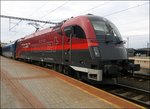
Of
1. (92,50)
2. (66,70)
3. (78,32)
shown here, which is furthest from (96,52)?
(66,70)

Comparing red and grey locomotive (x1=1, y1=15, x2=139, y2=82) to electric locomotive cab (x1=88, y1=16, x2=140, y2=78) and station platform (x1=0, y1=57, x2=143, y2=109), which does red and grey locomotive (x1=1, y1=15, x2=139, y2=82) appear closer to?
electric locomotive cab (x1=88, y1=16, x2=140, y2=78)

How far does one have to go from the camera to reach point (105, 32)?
11.5 metres

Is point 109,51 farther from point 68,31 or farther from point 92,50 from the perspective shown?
point 68,31

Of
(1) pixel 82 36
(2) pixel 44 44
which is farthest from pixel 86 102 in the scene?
(2) pixel 44 44

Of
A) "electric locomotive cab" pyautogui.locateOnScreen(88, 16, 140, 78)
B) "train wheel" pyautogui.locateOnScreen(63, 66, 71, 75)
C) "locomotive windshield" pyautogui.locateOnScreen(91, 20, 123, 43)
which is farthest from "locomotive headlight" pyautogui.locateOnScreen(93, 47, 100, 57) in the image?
"train wheel" pyautogui.locateOnScreen(63, 66, 71, 75)

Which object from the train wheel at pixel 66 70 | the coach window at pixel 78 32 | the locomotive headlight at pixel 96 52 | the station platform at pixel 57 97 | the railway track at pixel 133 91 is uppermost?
the coach window at pixel 78 32

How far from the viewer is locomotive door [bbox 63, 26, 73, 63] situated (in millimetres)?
12297

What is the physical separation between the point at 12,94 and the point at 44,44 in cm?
940

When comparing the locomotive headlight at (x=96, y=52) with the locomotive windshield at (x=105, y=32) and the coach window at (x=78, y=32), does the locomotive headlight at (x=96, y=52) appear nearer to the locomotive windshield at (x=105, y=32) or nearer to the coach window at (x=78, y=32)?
the locomotive windshield at (x=105, y=32)

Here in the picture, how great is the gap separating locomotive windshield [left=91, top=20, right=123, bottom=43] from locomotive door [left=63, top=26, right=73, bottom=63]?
141 centimetres

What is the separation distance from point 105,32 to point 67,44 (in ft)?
7.20

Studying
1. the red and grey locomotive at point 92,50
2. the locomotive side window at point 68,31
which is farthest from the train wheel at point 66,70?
the locomotive side window at point 68,31

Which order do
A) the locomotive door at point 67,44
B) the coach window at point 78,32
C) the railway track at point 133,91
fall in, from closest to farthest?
the railway track at point 133,91 < the coach window at point 78,32 < the locomotive door at point 67,44

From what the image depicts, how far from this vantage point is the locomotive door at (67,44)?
484 inches
